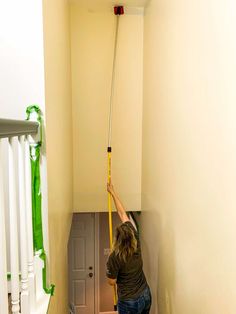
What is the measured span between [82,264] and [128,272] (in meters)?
2.04

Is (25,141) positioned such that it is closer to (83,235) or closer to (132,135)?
(132,135)

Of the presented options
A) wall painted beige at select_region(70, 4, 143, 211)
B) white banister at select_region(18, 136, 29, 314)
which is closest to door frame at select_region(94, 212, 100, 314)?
wall painted beige at select_region(70, 4, 143, 211)

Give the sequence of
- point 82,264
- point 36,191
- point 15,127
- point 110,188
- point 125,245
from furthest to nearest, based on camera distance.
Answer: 1. point 82,264
2. point 110,188
3. point 125,245
4. point 36,191
5. point 15,127

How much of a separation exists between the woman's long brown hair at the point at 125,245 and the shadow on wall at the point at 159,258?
0.23 meters

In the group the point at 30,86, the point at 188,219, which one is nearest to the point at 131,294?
the point at 188,219

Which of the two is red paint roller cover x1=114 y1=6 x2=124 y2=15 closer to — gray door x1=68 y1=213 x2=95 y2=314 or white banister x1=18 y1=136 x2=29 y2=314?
white banister x1=18 y1=136 x2=29 y2=314

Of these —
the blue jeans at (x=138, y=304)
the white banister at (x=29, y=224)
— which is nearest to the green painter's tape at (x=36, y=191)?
the white banister at (x=29, y=224)

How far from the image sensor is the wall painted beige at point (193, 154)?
1.08m

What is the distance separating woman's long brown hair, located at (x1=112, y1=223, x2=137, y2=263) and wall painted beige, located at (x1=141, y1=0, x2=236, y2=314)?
0.74 ft

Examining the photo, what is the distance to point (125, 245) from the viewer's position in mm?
2195

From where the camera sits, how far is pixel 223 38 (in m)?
1.08

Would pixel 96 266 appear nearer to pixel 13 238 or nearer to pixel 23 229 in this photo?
pixel 23 229

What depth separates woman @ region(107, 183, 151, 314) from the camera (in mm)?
2203

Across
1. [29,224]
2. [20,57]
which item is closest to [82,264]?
[29,224]
